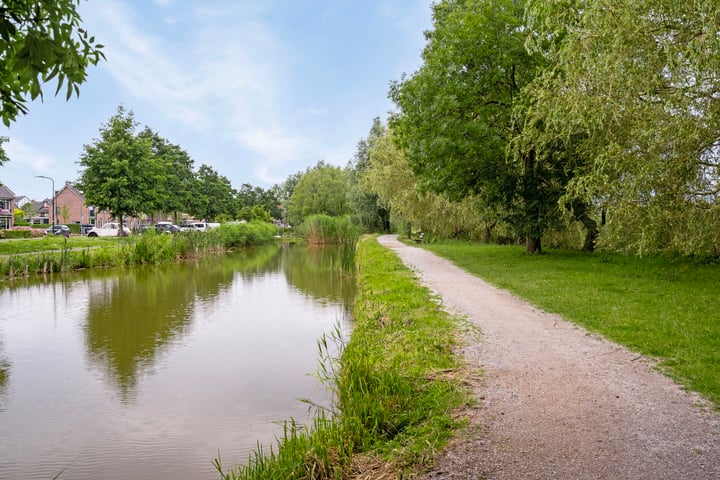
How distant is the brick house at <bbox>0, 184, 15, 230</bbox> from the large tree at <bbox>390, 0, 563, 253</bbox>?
5831cm

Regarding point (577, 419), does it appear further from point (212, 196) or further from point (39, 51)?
point (212, 196)

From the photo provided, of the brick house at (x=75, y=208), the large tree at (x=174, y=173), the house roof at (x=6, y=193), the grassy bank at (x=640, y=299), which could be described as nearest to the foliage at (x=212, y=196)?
the large tree at (x=174, y=173)

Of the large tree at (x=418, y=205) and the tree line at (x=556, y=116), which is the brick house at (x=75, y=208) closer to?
the large tree at (x=418, y=205)

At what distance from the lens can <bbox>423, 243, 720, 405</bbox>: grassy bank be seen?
17.8ft

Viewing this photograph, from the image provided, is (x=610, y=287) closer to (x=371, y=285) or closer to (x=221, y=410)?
(x=371, y=285)

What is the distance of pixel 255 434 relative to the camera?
17.6 feet

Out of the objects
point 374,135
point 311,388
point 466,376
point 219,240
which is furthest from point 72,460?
point 374,135

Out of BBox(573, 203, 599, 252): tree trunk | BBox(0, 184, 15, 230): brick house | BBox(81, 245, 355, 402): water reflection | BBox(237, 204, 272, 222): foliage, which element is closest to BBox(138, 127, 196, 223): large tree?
BBox(237, 204, 272, 222): foliage

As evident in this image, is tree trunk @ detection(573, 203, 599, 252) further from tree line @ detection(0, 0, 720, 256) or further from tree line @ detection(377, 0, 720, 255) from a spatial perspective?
tree line @ detection(377, 0, 720, 255)

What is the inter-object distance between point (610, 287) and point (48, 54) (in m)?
10.7

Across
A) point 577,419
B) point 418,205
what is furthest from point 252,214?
point 577,419

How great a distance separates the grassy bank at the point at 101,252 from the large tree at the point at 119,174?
22.7ft

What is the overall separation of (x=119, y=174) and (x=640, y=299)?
37.4m

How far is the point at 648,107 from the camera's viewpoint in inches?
380
